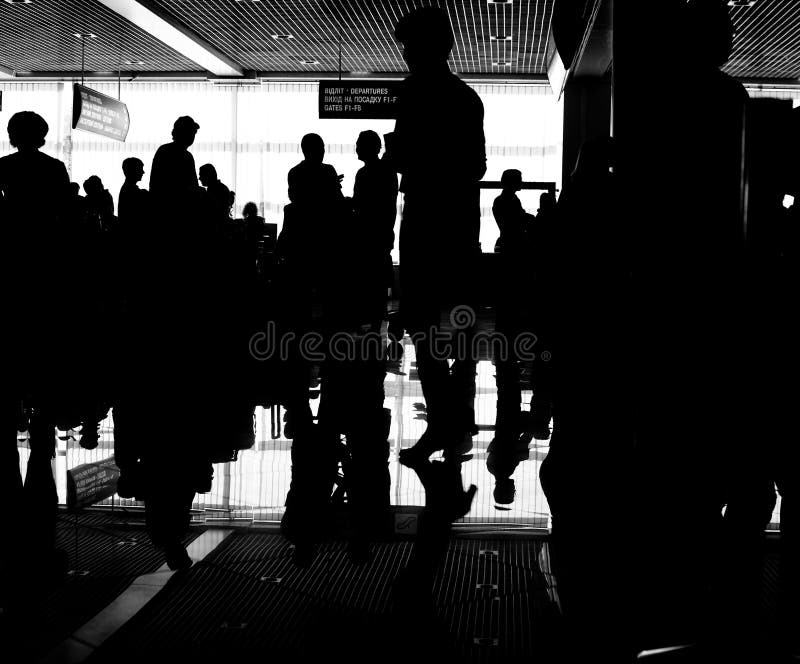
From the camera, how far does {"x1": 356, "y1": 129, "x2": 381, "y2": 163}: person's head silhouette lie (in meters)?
2.89

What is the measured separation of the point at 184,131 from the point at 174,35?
678 centimetres

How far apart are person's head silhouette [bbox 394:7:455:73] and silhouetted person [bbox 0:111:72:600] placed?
53.6 inches

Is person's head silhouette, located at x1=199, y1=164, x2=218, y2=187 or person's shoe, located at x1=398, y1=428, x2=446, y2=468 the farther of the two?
person's head silhouette, located at x1=199, y1=164, x2=218, y2=187

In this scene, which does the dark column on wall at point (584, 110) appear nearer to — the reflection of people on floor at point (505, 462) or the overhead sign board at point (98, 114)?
the overhead sign board at point (98, 114)

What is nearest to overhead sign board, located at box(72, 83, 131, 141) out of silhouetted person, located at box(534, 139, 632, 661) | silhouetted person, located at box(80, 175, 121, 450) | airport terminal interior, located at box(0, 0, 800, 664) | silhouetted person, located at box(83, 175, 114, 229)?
silhouetted person, located at box(83, 175, 114, 229)

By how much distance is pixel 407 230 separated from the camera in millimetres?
2514

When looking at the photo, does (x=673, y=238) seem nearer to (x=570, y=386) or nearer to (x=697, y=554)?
(x=697, y=554)

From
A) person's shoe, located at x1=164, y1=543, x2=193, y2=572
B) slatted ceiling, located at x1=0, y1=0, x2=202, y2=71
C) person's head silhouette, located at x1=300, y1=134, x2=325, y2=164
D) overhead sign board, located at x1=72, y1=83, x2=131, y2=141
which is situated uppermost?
slatted ceiling, located at x1=0, y1=0, x2=202, y2=71

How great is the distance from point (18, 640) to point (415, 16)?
194cm

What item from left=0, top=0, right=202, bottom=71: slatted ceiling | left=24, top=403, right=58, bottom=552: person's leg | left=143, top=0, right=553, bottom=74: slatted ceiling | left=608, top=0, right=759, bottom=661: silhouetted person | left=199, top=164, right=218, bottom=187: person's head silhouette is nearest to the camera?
left=608, top=0, right=759, bottom=661: silhouetted person

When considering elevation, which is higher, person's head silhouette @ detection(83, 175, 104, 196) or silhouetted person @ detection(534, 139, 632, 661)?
person's head silhouette @ detection(83, 175, 104, 196)

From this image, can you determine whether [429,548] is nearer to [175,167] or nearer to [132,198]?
[175,167]

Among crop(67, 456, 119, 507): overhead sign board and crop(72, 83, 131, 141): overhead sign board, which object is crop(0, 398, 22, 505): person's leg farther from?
crop(72, 83, 131, 141): overhead sign board

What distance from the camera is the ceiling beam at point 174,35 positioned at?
26.8ft
